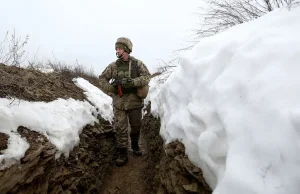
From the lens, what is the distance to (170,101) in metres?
4.15

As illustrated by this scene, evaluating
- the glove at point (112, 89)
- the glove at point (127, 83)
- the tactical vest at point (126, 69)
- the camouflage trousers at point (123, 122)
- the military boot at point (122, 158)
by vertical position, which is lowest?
the military boot at point (122, 158)

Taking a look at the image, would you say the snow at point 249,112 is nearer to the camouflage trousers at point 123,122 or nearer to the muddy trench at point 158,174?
the muddy trench at point 158,174

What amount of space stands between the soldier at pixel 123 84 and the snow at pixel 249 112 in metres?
1.92

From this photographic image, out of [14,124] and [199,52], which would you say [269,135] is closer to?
[199,52]

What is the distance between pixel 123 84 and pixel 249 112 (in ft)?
11.0

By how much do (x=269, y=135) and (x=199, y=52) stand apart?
2.08 metres

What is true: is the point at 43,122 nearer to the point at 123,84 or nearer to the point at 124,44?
the point at 123,84

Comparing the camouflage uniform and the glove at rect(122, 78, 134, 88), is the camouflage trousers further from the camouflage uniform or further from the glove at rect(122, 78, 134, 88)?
the glove at rect(122, 78, 134, 88)

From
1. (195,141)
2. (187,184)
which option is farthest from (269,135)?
(187,184)

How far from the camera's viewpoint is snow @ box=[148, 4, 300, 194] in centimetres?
168

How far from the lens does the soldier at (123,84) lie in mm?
5129

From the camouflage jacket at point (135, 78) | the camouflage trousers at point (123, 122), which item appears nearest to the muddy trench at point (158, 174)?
the camouflage trousers at point (123, 122)

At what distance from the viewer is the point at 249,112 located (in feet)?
6.72

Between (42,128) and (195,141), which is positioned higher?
(42,128)
